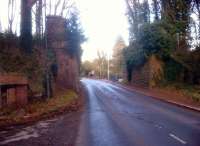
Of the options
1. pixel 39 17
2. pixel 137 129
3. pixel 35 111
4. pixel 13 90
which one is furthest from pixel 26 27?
pixel 137 129

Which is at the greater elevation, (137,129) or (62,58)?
(62,58)

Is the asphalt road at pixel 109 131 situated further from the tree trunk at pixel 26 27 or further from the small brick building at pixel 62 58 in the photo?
the small brick building at pixel 62 58

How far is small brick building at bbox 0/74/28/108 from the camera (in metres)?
20.0

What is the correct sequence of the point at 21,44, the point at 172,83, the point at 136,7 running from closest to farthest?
1. the point at 21,44
2. the point at 172,83
3. the point at 136,7

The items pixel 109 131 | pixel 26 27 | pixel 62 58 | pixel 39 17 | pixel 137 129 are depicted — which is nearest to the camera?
pixel 109 131

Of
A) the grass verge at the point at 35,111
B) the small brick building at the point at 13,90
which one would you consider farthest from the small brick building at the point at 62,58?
the small brick building at the point at 13,90

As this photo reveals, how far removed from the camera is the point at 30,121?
17.5 m

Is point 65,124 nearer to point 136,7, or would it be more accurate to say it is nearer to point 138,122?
point 138,122

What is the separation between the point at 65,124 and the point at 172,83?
88.1ft

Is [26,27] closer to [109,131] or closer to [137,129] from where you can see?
[137,129]

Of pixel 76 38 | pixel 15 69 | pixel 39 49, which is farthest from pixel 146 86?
pixel 15 69

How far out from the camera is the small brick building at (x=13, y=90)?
2000cm

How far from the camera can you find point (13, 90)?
70.1 feet

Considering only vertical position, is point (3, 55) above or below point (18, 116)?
above
